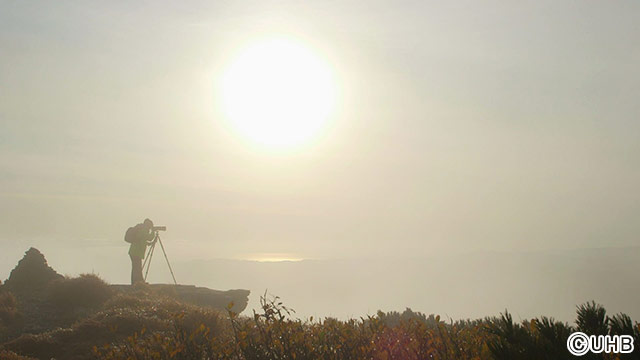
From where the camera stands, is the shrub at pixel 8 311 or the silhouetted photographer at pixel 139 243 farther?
the silhouetted photographer at pixel 139 243

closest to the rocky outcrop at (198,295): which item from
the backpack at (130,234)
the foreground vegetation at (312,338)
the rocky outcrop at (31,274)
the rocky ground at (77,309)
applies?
the rocky ground at (77,309)

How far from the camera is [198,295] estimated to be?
24156 millimetres

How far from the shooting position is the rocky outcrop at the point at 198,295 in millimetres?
22922

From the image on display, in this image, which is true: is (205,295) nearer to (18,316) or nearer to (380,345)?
(18,316)

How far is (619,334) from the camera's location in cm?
418

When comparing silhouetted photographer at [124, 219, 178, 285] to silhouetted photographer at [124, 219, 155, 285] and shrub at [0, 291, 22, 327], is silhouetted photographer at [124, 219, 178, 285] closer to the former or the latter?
silhouetted photographer at [124, 219, 155, 285]

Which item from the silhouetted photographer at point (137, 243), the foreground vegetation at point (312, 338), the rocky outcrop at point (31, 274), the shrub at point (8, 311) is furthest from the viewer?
the silhouetted photographer at point (137, 243)

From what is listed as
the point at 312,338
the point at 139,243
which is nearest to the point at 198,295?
the point at 139,243

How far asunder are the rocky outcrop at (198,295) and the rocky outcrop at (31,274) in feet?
11.1

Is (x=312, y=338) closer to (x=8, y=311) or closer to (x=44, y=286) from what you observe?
A: (x=8, y=311)

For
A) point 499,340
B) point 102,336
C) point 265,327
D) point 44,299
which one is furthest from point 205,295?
point 499,340

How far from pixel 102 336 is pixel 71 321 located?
5759 mm

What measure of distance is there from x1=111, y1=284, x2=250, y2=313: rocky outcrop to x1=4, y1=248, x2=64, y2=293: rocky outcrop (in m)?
3.40

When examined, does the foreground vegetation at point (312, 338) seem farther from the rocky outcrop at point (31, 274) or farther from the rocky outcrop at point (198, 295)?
the rocky outcrop at point (31, 274)
